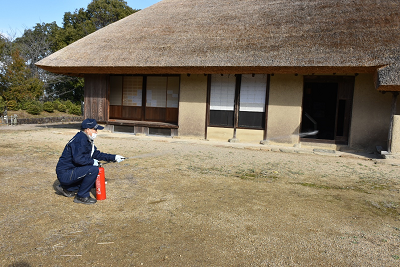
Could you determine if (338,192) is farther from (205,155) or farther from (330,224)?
(205,155)

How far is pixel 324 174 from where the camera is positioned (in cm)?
568

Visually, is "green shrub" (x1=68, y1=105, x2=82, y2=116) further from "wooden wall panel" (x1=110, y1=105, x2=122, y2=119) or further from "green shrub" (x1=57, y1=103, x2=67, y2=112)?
"wooden wall panel" (x1=110, y1=105, x2=122, y2=119)

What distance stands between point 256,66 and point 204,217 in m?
5.76

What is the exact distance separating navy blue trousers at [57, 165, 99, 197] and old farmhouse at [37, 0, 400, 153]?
5.69 metres

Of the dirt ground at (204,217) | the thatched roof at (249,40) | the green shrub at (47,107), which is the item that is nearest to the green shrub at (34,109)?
the green shrub at (47,107)

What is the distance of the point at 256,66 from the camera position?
26.5 feet

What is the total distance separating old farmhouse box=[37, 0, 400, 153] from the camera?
774cm

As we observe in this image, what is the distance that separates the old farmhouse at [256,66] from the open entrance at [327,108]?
3cm

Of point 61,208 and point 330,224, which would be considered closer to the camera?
point 330,224

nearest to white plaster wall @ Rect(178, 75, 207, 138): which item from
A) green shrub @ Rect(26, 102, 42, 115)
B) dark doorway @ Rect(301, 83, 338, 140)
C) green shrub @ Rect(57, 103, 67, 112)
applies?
dark doorway @ Rect(301, 83, 338, 140)

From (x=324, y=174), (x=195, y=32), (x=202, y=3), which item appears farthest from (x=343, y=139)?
(x=202, y=3)

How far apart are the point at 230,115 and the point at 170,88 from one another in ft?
9.77

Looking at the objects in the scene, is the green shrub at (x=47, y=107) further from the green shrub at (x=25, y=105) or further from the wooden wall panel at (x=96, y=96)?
the wooden wall panel at (x=96, y=96)

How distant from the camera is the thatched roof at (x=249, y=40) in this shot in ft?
25.0
